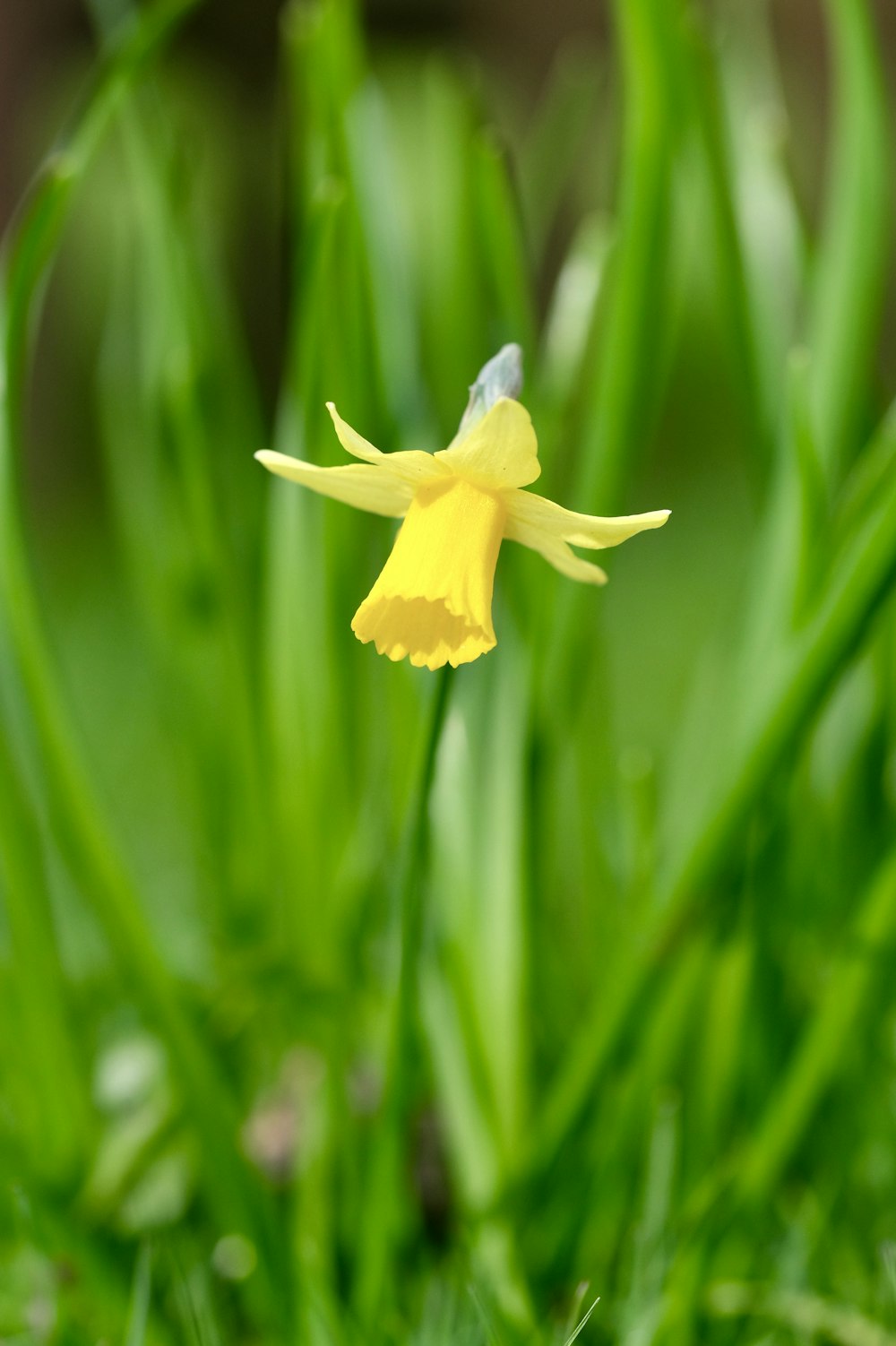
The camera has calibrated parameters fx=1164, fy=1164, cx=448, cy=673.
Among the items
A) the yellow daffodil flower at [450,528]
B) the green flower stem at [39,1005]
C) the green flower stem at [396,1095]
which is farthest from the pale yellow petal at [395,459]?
the green flower stem at [39,1005]

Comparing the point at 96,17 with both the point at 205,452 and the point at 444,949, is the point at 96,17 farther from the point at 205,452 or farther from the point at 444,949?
the point at 444,949

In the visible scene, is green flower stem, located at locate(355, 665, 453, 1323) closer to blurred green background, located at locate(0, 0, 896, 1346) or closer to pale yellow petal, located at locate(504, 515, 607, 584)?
blurred green background, located at locate(0, 0, 896, 1346)

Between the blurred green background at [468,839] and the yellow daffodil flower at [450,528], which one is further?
the blurred green background at [468,839]

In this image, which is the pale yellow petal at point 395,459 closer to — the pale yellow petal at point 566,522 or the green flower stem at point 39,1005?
the pale yellow petal at point 566,522

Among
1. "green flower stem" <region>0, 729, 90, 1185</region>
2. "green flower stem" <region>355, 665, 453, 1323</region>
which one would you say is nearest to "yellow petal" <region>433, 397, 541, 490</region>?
"green flower stem" <region>355, 665, 453, 1323</region>

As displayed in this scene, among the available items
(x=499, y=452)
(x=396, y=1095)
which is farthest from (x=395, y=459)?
(x=396, y=1095)

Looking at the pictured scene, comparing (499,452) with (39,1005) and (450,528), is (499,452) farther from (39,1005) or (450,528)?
(39,1005)

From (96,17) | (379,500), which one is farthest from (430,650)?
(96,17)
